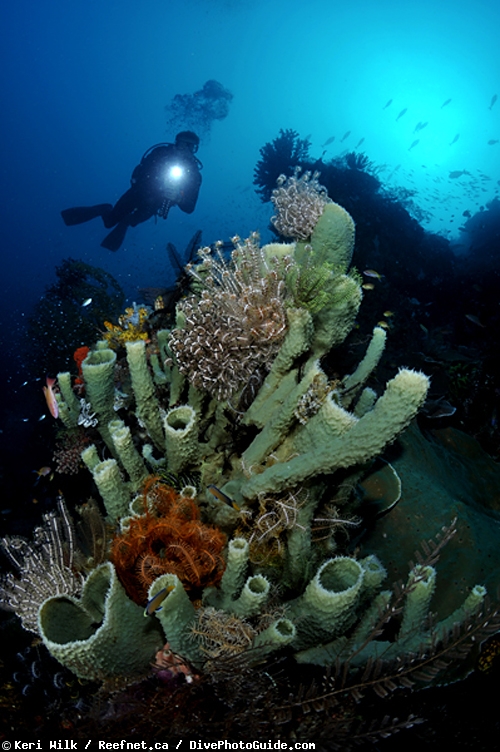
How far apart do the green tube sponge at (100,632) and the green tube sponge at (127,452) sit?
1.11 meters

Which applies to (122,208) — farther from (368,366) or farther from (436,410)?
(368,366)

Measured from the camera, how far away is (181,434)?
Answer: 287cm

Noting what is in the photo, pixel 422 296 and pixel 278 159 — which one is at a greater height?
pixel 278 159

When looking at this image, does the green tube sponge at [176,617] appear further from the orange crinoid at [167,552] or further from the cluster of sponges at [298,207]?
the cluster of sponges at [298,207]

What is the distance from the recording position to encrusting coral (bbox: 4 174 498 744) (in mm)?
2180

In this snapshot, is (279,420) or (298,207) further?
(298,207)

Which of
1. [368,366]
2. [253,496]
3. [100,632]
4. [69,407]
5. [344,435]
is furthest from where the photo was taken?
[69,407]

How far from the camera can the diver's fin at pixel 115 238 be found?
1730 centimetres

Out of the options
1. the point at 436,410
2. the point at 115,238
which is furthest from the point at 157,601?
the point at 115,238

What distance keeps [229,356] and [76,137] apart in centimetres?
13420

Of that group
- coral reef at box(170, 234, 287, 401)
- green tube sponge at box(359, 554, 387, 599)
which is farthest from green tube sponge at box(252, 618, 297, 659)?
coral reef at box(170, 234, 287, 401)

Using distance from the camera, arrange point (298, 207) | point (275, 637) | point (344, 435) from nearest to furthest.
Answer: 1. point (275, 637)
2. point (344, 435)
3. point (298, 207)

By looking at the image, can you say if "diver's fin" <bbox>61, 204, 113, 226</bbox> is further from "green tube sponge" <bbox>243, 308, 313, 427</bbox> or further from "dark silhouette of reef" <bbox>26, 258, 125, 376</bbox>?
"green tube sponge" <bbox>243, 308, 313, 427</bbox>

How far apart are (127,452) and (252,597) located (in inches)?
66.4
